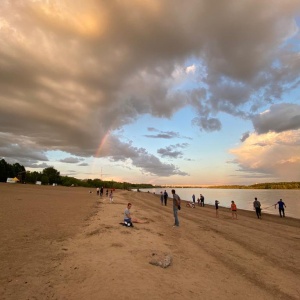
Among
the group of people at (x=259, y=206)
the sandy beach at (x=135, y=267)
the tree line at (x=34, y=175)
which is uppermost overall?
the tree line at (x=34, y=175)

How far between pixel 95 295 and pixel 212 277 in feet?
12.7

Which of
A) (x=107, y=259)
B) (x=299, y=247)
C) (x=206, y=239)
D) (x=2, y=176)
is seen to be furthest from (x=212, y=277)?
(x=2, y=176)

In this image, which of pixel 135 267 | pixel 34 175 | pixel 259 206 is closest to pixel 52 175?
pixel 34 175

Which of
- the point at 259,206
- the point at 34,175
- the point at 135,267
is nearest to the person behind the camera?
the point at 135,267

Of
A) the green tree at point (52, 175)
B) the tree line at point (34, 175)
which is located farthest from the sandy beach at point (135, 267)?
the green tree at point (52, 175)

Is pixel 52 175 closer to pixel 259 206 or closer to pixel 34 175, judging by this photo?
pixel 34 175

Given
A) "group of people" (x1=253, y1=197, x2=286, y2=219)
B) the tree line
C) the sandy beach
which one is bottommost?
the sandy beach

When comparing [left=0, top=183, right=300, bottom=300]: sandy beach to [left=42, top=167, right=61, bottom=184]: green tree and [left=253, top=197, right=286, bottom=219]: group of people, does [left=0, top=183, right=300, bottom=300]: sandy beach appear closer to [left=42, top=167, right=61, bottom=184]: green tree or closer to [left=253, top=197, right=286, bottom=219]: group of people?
[left=253, top=197, right=286, bottom=219]: group of people

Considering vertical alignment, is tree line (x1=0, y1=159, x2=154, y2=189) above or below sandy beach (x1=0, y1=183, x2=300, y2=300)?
above

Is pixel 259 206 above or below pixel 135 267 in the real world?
above

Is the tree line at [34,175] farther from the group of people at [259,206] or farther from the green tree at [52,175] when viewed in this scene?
the group of people at [259,206]

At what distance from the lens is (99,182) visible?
191625mm

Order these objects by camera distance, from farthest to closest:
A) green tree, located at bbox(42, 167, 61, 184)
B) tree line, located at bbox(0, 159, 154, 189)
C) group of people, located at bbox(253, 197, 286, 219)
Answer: green tree, located at bbox(42, 167, 61, 184), tree line, located at bbox(0, 159, 154, 189), group of people, located at bbox(253, 197, 286, 219)

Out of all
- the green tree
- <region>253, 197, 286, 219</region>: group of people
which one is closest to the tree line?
the green tree
